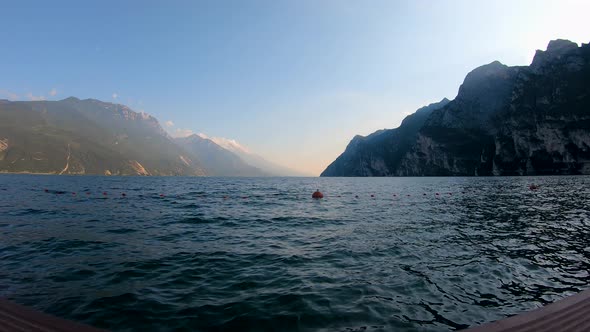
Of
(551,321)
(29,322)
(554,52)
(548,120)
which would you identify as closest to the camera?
(29,322)

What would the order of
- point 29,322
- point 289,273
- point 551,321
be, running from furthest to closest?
point 289,273 < point 551,321 < point 29,322

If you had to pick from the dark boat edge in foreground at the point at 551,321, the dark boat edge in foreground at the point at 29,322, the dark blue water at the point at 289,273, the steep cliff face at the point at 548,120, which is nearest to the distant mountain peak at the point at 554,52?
the steep cliff face at the point at 548,120

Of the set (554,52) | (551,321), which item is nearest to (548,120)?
(554,52)

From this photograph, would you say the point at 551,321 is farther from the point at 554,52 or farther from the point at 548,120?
the point at 554,52

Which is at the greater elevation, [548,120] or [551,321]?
[548,120]

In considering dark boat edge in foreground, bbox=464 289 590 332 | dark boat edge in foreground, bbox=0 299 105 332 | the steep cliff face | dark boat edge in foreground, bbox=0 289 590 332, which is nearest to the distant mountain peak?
the steep cliff face

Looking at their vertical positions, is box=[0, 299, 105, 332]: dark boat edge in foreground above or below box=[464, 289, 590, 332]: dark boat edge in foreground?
below

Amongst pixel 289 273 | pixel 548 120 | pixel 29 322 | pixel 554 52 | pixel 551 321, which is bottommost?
pixel 289 273

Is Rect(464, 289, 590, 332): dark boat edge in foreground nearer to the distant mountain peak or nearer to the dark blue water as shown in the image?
the dark blue water

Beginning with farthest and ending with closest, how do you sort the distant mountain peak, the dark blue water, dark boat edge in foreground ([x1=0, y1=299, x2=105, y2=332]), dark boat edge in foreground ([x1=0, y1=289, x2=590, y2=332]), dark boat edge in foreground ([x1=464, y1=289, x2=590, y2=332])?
1. the distant mountain peak
2. the dark blue water
3. dark boat edge in foreground ([x1=464, y1=289, x2=590, y2=332])
4. dark boat edge in foreground ([x1=0, y1=289, x2=590, y2=332])
5. dark boat edge in foreground ([x1=0, y1=299, x2=105, y2=332])

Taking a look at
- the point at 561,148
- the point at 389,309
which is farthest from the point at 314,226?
the point at 561,148

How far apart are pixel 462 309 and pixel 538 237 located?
13.5 meters

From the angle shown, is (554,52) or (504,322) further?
(554,52)

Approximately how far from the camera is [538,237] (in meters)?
17.2
